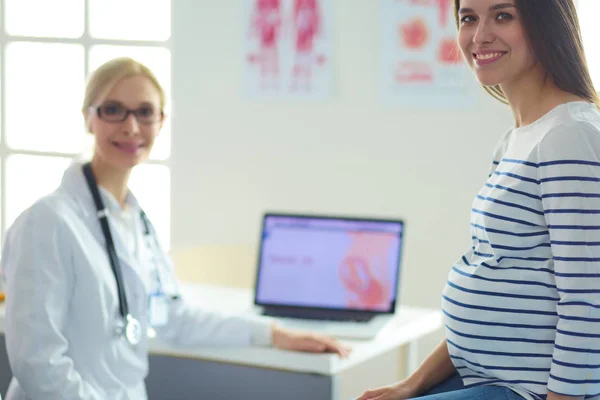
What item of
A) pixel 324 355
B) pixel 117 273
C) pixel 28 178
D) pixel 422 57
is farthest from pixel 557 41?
pixel 28 178

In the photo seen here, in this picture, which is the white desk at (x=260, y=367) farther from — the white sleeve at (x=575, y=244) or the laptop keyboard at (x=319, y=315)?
the white sleeve at (x=575, y=244)

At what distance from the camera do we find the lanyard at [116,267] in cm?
225

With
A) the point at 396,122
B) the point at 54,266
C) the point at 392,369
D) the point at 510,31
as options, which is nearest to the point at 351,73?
the point at 396,122

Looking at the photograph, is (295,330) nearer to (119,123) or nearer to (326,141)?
(119,123)

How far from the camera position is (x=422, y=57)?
386cm

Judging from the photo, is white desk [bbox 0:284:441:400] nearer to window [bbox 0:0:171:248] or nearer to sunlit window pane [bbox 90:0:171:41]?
window [bbox 0:0:171:248]

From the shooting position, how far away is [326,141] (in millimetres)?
4070

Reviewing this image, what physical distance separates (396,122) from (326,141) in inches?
12.7

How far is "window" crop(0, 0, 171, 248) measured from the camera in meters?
4.48

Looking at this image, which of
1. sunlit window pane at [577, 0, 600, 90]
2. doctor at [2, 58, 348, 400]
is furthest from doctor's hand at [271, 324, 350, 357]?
sunlit window pane at [577, 0, 600, 90]

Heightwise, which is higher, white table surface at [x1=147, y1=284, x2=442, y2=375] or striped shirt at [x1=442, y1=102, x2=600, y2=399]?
striped shirt at [x1=442, y1=102, x2=600, y2=399]

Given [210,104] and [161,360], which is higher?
[210,104]

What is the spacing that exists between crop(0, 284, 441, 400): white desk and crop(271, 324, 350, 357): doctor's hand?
0.02m

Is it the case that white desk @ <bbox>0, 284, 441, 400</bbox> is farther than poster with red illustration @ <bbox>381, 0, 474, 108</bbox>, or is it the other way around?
poster with red illustration @ <bbox>381, 0, 474, 108</bbox>
